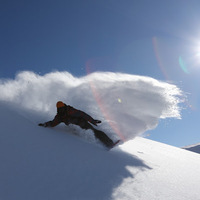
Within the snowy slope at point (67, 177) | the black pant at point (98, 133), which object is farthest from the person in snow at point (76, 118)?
the snowy slope at point (67, 177)

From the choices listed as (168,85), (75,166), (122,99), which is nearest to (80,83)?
(122,99)

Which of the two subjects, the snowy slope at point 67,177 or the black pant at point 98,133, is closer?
the snowy slope at point 67,177

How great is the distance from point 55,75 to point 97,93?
15.3ft

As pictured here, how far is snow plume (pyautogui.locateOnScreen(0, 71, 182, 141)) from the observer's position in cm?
700

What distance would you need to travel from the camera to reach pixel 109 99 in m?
8.70

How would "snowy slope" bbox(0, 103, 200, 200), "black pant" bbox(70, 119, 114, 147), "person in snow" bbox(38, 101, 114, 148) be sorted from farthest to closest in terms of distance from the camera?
"person in snow" bbox(38, 101, 114, 148) → "black pant" bbox(70, 119, 114, 147) → "snowy slope" bbox(0, 103, 200, 200)

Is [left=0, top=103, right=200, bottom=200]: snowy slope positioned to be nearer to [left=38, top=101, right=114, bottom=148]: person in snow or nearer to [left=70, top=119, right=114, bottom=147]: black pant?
[left=70, top=119, right=114, bottom=147]: black pant

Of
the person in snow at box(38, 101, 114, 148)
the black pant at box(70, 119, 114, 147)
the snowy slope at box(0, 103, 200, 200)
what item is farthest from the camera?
the person in snow at box(38, 101, 114, 148)

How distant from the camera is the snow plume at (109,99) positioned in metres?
7.00

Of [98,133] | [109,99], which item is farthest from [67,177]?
[109,99]

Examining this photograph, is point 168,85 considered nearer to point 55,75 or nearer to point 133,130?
point 133,130

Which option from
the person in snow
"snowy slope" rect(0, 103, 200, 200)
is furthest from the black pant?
"snowy slope" rect(0, 103, 200, 200)

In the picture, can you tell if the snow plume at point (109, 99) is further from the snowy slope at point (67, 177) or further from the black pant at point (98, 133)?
the snowy slope at point (67, 177)

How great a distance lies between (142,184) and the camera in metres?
2.88
